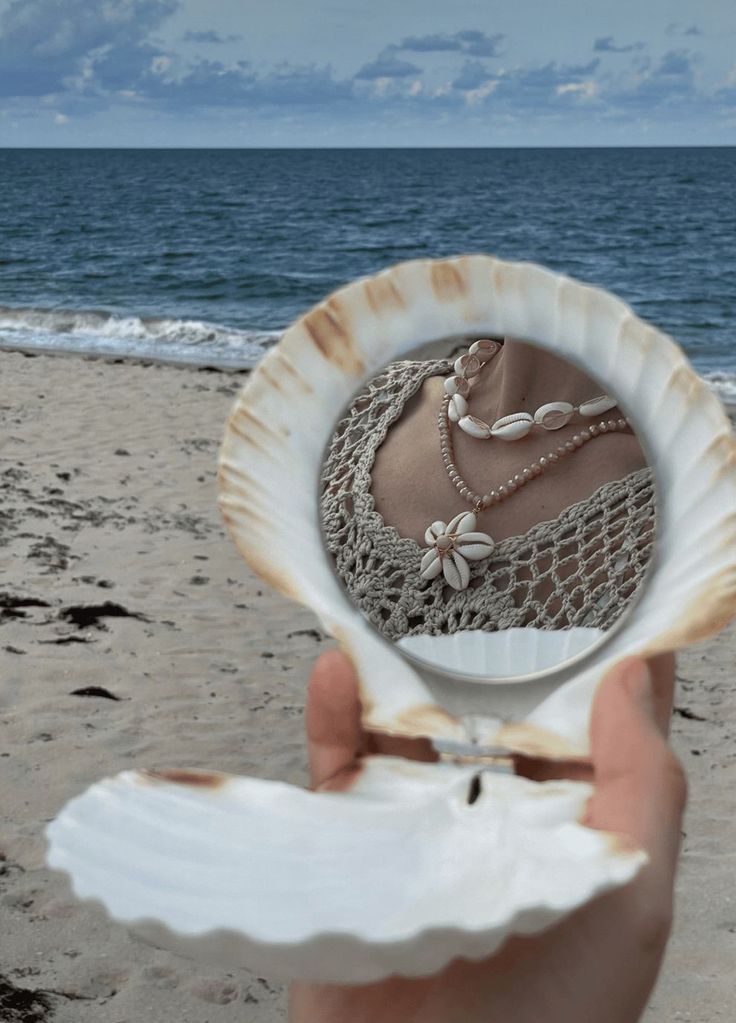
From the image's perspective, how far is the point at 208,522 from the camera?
461 cm

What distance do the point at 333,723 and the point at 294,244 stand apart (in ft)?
67.4

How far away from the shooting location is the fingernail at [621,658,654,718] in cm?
80

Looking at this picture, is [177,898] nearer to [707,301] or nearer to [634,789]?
[634,789]

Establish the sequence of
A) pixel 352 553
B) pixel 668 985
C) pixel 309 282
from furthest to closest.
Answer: pixel 309 282 < pixel 668 985 < pixel 352 553

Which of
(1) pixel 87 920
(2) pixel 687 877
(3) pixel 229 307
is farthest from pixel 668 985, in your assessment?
(3) pixel 229 307

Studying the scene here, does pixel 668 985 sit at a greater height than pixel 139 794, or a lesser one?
lesser

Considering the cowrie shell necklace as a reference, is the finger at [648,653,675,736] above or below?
below

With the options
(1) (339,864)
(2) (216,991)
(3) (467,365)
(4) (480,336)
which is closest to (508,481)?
(3) (467,365)

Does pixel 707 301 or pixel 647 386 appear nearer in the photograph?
pixel 647 386

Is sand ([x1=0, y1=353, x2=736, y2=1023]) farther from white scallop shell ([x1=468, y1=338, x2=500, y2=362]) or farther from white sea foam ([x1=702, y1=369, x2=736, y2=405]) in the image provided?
white sea foam ([x1=702, y1=369, x2=736, y2=405])

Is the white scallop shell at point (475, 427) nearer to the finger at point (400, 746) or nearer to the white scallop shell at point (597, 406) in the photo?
the white scallop shell at point (597, 406)

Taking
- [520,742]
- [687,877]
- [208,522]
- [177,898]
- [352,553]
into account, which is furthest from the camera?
[208,522]

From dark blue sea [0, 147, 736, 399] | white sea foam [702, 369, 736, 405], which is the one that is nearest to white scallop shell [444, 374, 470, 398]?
white sea foam [702, 369, 736, 405]

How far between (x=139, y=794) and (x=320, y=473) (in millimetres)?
386
